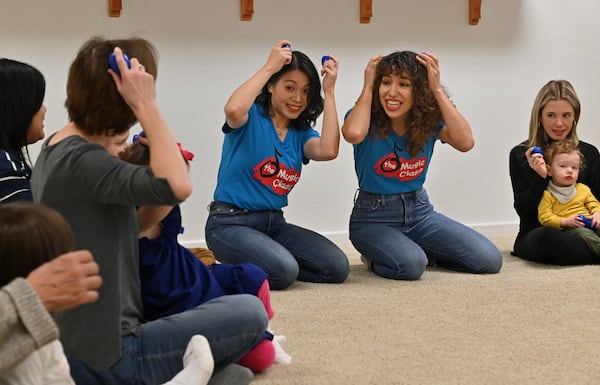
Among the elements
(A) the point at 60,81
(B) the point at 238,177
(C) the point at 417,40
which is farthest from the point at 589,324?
(A) the point at 60,81

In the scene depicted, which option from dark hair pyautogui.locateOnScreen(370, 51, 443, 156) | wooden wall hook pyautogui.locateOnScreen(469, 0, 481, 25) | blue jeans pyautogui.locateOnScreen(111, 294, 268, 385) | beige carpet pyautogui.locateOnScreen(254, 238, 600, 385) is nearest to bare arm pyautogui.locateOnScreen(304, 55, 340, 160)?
dark hair pyautogui.locateOnScreen(370, 51, 443, 156)

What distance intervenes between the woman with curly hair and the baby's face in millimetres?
413

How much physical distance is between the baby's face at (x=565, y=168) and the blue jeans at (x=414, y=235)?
414mm

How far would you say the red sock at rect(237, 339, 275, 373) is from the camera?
1850 millimetres

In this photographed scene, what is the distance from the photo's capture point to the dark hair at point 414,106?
10.1 ft

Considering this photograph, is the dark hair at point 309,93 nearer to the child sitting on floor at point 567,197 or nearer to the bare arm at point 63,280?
the child sitting on floor at point 567,197

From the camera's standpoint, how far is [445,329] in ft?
7.41

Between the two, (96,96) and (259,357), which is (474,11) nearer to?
(259,357)

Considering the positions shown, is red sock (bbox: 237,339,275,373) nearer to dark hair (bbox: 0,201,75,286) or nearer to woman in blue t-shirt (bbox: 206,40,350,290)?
dark hair (bbox: 0,201,75,286)

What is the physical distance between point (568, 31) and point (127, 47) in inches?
135

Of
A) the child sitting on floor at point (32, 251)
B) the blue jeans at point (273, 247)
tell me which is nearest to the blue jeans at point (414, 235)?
the blue jeans at point (273, 247)

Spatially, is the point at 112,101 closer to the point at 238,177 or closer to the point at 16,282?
the point at 16,282

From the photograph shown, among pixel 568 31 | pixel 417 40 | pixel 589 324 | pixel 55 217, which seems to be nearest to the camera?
pixel 55 217

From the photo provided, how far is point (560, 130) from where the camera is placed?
3344 mm
